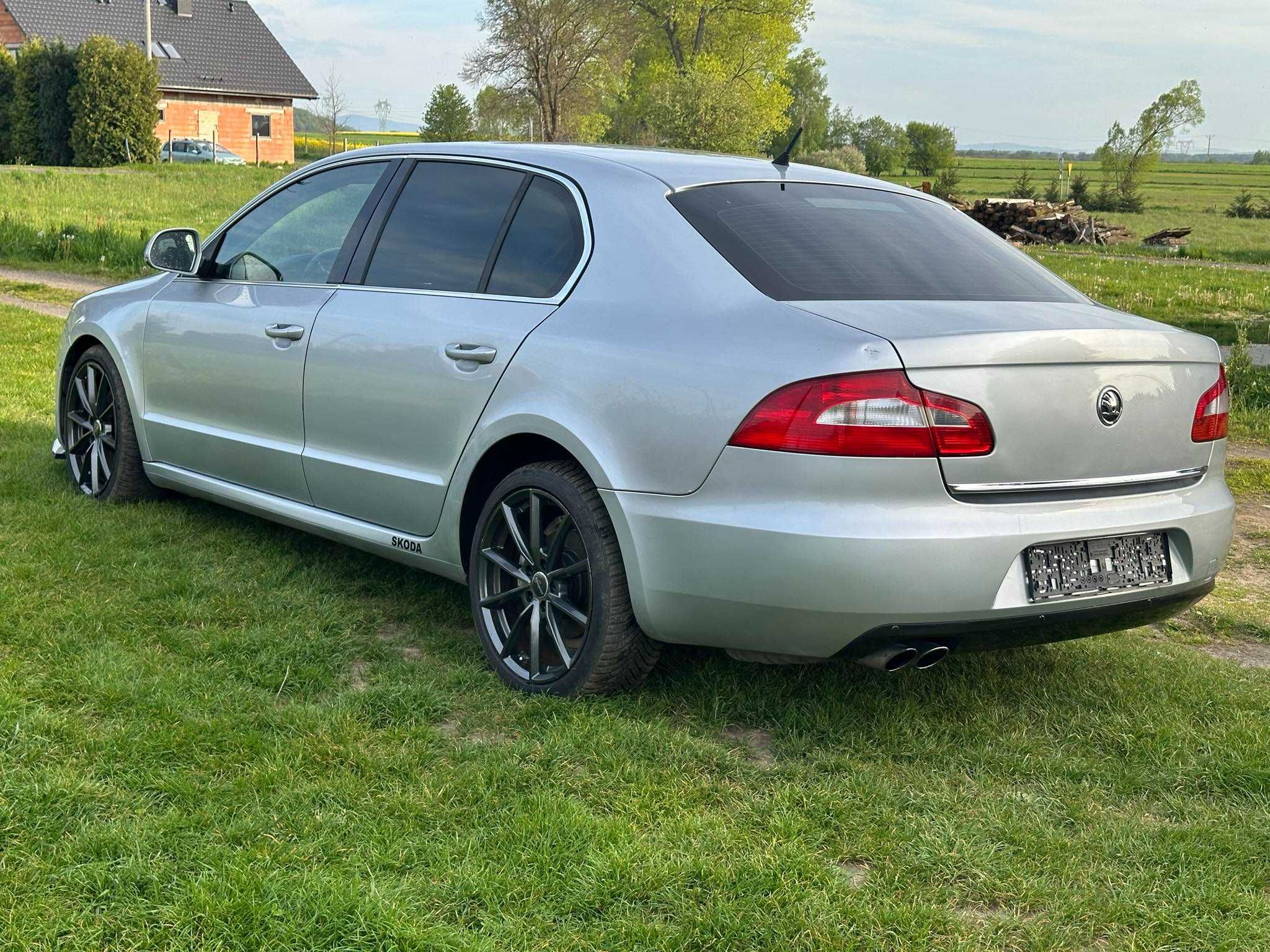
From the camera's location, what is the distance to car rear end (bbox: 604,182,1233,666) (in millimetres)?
3320

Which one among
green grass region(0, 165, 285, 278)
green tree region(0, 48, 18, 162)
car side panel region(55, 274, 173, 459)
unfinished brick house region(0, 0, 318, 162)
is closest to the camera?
car side panel region(55, 274, 173, 459)

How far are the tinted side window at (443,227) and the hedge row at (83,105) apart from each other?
38.5m

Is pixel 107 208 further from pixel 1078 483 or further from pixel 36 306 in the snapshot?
pixel 1078 483

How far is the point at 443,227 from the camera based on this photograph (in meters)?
4.62

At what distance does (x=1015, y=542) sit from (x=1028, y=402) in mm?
359

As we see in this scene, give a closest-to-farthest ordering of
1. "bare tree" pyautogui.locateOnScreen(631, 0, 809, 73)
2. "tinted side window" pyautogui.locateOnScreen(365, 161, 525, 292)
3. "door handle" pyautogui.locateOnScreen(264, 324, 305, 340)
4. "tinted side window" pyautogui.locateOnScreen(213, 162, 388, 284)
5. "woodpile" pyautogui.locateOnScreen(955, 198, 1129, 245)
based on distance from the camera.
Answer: "tinted side window" pyautogui.locateOnScreen(365, 161, 525, 292), "door handle" pyautogui.locateOnScreen(264, 324, 305, 340), "tinted side window" pyautogui.locateOnScreen(213, 162, 388, 284), "woodpile" pyautogui.locateOnScreen(955, 198, 1129, 245), "bare tree" pyautogui.locateOnScreen(631, 0, 809, 73)

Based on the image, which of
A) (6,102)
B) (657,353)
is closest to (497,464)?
(657,353)

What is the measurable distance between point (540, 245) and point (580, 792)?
5.85ft

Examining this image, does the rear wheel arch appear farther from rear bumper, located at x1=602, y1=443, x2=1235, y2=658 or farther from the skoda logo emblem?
the skoda logo emblem

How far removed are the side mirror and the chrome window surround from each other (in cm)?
5

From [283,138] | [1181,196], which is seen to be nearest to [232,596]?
[1181,196]

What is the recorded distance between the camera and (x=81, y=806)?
3.14 m

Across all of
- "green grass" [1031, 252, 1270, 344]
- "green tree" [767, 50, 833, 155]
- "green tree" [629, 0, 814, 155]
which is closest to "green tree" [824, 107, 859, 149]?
"green tree" [767, 50, 833, 155]

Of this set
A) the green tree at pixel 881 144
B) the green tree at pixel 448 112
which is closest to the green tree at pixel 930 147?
the green tree at pixel 881 144
